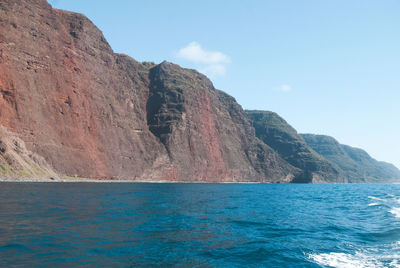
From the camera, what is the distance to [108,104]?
94188mm

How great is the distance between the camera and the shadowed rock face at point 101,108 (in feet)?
224

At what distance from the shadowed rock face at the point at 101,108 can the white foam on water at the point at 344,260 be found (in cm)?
6427

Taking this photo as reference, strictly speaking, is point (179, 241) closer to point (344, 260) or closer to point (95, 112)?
point (344, 260)

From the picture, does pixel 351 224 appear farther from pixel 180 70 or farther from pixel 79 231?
pixel 180 70

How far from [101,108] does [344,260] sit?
85.9m

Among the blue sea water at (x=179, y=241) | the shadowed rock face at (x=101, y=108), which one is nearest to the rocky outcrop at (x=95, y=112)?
the shadowed rock face at (x=101, y=108)

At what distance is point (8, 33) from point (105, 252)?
246 ft

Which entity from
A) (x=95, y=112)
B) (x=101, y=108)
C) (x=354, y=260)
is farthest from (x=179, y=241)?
(x=101, y=108)

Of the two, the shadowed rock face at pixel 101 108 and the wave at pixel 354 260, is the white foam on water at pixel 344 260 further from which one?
the shadowed rock face at pixel 101 108

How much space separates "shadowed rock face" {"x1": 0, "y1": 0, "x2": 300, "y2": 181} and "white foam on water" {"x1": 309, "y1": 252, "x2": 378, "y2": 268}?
64.3 metres

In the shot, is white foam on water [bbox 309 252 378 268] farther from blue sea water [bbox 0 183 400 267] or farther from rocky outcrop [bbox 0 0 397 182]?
rocky outcrop [bbox 0 0 397 182]

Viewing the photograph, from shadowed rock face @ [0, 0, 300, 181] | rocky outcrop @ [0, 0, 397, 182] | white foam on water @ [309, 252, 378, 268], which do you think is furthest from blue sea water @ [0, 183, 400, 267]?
shadowed rock face @ [0, 0, 300, 181]

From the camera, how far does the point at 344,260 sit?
39.9 ft

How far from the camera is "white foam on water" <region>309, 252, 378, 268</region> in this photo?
1159 centimetres
